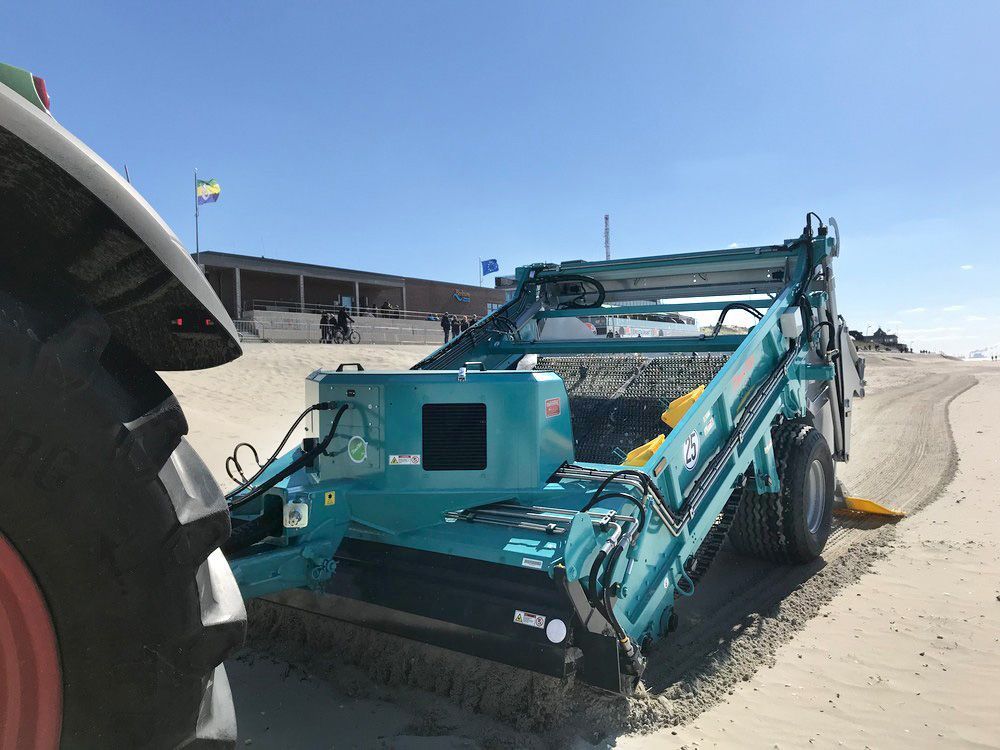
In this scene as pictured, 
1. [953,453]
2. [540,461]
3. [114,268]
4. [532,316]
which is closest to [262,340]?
[532,316]

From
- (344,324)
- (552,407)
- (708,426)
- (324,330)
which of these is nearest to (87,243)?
(552,407)

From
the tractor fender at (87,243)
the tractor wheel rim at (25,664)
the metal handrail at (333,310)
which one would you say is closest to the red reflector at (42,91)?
the tractor fender at (87,243)

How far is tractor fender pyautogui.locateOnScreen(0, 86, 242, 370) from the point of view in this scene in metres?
1.35

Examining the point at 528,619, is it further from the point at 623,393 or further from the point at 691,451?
the point at 623,393

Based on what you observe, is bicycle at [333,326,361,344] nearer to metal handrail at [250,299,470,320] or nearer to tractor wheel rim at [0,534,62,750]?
metal handrail at [250,299,470,320]

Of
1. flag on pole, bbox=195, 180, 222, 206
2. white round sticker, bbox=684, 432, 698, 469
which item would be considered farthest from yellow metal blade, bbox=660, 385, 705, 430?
flag on pole, bbox=195, 180, 222, 206

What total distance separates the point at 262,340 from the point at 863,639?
19.9 m

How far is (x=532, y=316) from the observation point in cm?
641

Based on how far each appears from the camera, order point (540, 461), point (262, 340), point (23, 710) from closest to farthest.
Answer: point (23, 710) → point (540, 461) → point (262, 340)

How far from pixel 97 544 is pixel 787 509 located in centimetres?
453

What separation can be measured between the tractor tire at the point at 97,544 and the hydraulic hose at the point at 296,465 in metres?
1.82

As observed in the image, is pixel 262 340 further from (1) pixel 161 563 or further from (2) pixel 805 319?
(1) pixel 161 563

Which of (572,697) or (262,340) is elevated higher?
(262,340)

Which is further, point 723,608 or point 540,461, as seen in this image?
point 723,608
